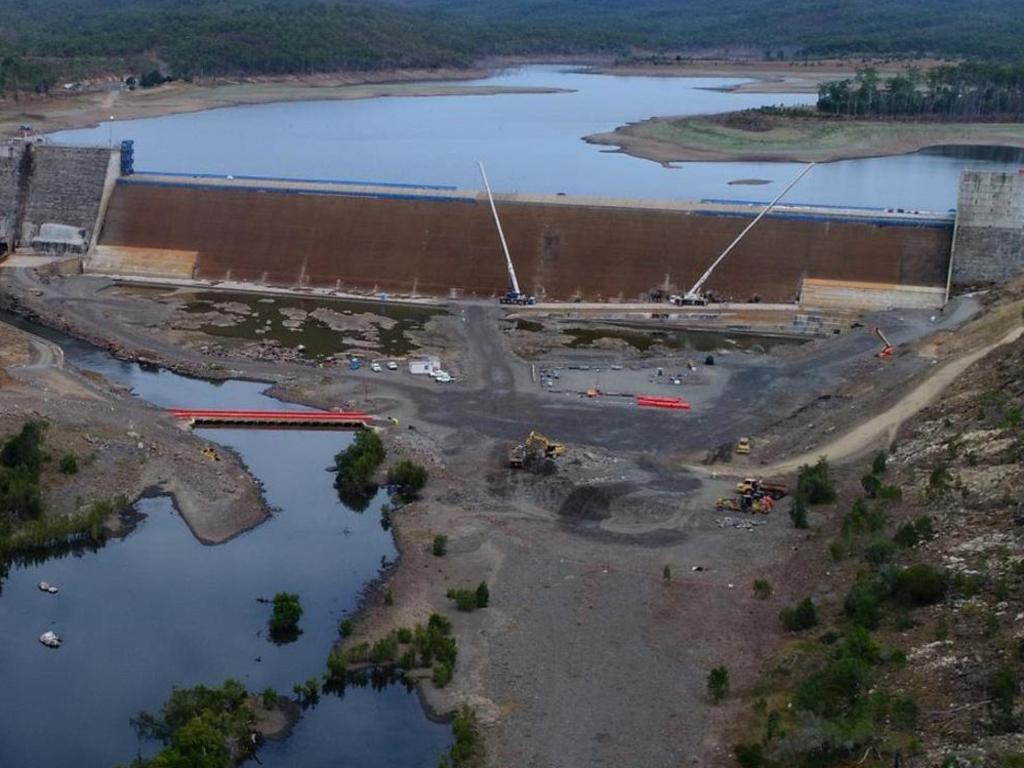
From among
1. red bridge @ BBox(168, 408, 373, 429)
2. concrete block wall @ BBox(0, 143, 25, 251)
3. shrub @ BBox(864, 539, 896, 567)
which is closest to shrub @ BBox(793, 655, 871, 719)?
shrub @ BBox(864, 539, 896, 567)

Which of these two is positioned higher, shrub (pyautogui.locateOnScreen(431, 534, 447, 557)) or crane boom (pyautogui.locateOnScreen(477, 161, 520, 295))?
crane boom (pyautogui.locateOnScreen(477, 161, 520, 295))

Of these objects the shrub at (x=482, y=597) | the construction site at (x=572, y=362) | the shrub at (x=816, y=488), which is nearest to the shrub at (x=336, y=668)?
the construction site at (x=572, y=362)

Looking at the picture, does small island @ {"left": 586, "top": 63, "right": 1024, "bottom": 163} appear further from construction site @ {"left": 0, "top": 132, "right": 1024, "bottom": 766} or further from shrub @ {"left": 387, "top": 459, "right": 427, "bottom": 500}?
shrub @ {"left": 387, "top": 459, "right": 427, "bottom": 500}

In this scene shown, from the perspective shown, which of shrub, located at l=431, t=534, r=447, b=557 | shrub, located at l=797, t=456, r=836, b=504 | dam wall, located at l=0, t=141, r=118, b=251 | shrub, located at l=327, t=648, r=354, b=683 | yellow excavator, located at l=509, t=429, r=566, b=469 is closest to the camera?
shrub, located at l=327, t=648, r=354, b=683

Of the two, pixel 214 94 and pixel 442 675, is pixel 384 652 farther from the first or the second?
pixel 214 94

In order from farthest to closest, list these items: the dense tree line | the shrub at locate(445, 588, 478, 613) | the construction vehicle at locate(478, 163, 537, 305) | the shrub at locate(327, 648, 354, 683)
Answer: the dense tree line < the construction vehicle at locate(478, 163, 537, 305) < the shrub at locate(445, 588, 478, 613) < the shrub at locate(327, 648, 354, 683)

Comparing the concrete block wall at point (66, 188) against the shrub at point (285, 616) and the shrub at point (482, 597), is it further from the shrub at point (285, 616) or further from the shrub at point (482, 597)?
the shrub at point (482, 597)

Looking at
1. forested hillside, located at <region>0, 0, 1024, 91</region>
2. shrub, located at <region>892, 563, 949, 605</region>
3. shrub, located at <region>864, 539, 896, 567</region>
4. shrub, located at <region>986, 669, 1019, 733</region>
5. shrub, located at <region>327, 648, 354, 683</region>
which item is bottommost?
shrub, located at <region>327, 648, 354, 683</region>

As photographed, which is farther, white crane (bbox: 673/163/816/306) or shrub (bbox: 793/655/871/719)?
white crane (bbox: 673/163/816/306)
